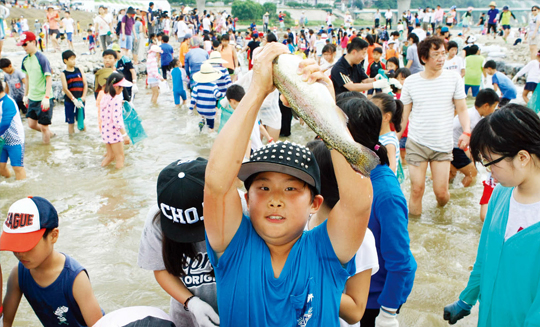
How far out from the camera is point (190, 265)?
217 centimetres

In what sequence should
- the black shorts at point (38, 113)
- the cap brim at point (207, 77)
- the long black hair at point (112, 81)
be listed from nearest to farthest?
1. the long black hair at point (112, 81)
2. the black shorts at point (38, 113)
3. the cap brim at point (207, 77)

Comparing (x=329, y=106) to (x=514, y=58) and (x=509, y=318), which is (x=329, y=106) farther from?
(x=514, y=58)

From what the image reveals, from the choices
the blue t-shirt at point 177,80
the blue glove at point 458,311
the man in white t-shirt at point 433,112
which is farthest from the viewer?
the blue t-shirt at point 177,80

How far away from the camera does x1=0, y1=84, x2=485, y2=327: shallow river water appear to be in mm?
4051

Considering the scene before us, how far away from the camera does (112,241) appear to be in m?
5.15

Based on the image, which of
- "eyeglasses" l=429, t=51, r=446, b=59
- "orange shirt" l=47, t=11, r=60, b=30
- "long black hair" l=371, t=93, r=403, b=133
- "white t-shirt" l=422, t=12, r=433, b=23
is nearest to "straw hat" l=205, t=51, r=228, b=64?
"eyeglasses" l=429, t=51, r=446, b=59

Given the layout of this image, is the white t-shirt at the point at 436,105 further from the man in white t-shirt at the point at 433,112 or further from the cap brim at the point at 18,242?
the cap brim at the point at 18,242

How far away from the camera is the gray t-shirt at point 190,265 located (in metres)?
2.14

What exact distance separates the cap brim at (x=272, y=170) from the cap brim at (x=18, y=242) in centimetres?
132

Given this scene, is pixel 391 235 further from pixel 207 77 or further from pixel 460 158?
pixel 207 77

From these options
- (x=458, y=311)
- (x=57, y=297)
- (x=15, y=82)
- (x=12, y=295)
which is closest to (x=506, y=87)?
(x=458, y=311)

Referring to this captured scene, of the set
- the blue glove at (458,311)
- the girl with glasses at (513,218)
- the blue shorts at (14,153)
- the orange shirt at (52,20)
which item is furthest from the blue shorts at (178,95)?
the girl with glasses at (513,218)

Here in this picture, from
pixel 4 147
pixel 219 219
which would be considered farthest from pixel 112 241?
pixel 219 219

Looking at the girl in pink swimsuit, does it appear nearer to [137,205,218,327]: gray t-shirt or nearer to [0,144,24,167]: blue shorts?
[0,144,24,167]: blue shorts
